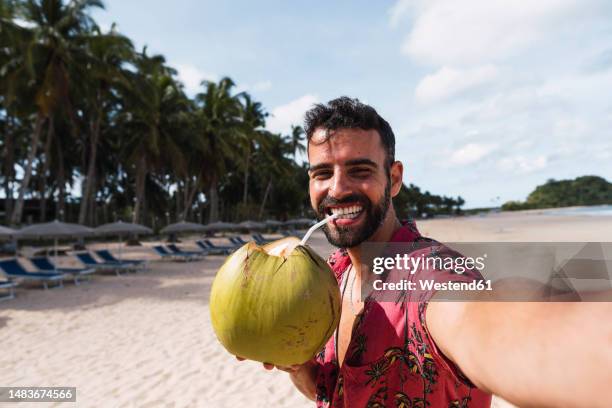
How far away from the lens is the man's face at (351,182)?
3.50ft

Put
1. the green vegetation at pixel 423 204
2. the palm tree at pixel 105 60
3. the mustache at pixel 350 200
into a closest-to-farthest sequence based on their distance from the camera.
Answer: the mustache at pixel 350 200, the palm tree at pixel 105 60, the green vegetation at pixel 423 204

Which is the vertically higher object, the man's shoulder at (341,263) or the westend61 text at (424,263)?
the westend61 text at (424,263)

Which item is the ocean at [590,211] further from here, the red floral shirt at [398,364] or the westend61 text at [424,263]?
the red floral shirt at [398,364]

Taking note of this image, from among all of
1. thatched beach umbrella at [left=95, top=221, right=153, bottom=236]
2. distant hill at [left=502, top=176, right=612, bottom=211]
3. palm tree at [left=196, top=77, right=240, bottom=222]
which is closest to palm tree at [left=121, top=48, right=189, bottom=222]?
palm tree at [left=196, top=77, right=240, bottom=222]

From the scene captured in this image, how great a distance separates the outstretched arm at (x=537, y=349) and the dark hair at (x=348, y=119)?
0.56 m

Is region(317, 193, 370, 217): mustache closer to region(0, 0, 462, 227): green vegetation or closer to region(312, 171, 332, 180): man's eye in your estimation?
region(312, 171, 332, 180): man's eye

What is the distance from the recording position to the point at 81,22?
18375mm

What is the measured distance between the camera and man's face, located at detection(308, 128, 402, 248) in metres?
1.07

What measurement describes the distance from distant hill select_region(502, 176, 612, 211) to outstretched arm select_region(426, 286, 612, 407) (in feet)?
342

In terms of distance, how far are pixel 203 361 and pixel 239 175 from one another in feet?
125

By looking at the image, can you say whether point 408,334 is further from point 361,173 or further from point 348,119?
point 348,119

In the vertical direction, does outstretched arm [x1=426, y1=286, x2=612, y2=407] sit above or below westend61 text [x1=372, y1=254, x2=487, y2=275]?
below

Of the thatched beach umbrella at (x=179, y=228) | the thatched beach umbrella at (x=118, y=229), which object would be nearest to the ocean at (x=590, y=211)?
the thatched beach umbrella at (x=179, y=228)

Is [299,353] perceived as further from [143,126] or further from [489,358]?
[143,126]
